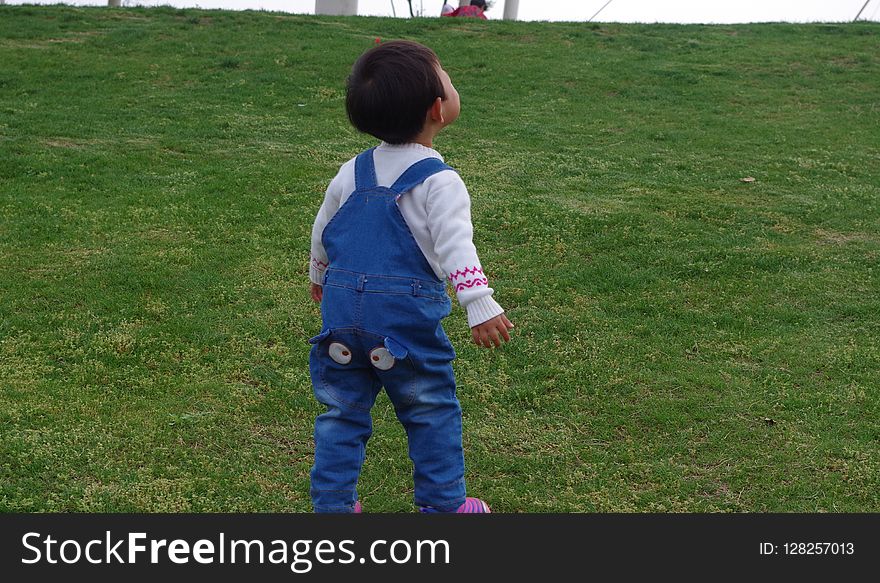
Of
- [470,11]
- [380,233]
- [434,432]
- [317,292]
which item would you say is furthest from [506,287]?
[470,11]

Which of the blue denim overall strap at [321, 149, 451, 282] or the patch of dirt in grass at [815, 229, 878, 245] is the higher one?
the blue denim overall strap at [321, 149, 451, 282]

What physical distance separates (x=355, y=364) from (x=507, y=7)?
2247 centimetres

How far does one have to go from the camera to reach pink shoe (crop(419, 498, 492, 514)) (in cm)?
318

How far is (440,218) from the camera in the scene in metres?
2.92

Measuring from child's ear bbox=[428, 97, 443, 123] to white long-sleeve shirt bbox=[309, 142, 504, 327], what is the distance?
4.0 inches

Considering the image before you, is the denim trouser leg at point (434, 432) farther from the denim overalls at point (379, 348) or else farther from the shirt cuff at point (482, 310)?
the shirt cuff at point (482, 310)

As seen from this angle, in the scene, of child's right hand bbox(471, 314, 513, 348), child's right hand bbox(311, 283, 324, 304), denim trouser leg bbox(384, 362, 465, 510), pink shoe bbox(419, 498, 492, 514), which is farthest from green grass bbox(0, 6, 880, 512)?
child's right hand bbox(471, 314, 513, 348)

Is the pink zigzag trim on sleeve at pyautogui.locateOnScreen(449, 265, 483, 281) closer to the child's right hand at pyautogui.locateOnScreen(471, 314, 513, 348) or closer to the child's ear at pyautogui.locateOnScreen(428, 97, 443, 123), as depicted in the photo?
the child's right hand at pyautogui.locateOnScreen(471, 314, 513, 348)

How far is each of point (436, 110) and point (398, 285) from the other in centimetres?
57

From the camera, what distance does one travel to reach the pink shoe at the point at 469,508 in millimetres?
3178

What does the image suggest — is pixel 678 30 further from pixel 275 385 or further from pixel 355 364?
pixel 355 364

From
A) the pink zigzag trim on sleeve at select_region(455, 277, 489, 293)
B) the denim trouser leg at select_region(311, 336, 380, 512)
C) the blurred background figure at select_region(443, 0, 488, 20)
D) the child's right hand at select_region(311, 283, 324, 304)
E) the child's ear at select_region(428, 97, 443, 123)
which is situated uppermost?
the blurred background figure at select_region(443, 0, 488, 20)

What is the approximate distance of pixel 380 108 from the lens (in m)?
3.00

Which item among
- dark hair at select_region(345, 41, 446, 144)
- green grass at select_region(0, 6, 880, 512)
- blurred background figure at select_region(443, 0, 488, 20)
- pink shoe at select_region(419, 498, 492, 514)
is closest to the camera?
dark hair at select_region(345, 41, 446, 144)
